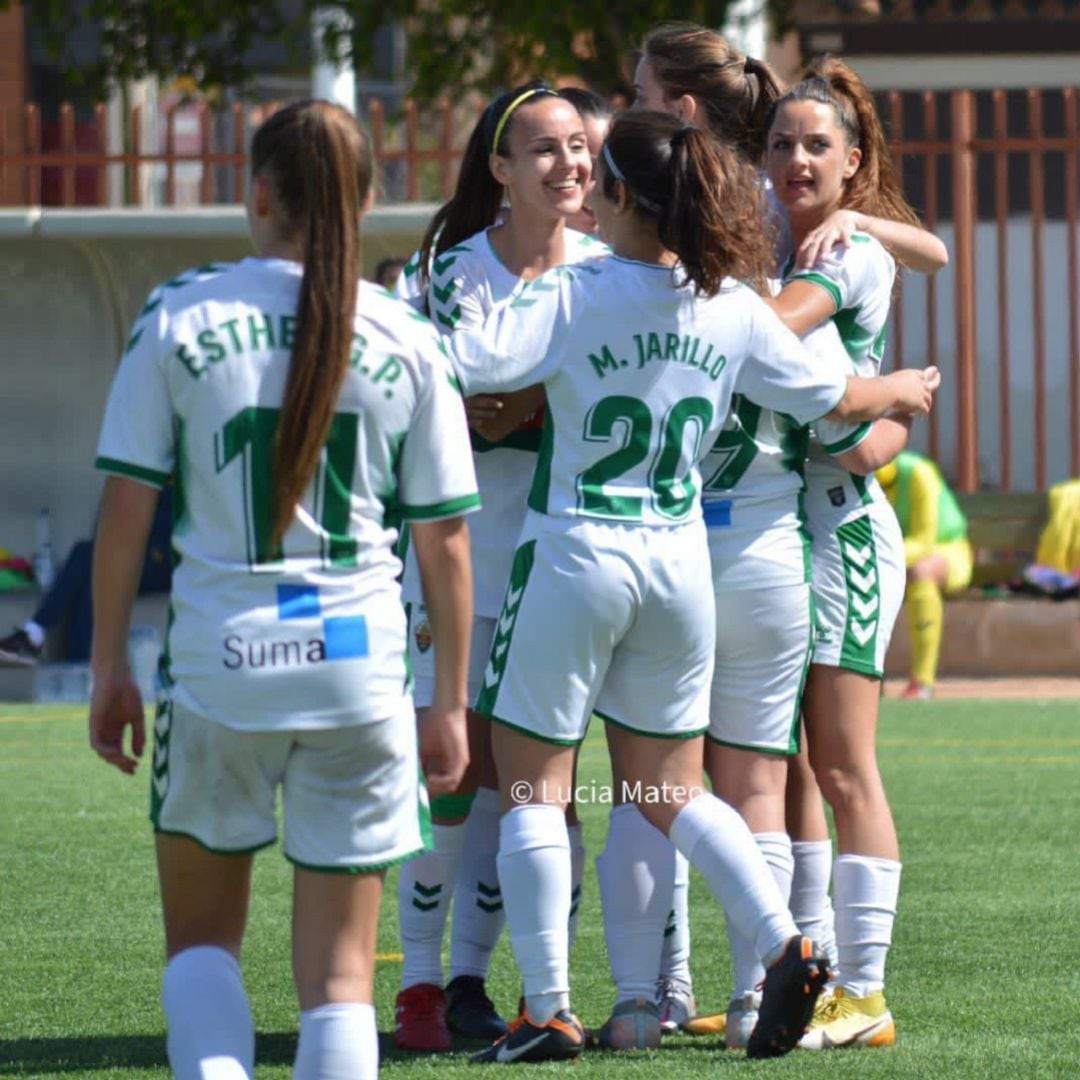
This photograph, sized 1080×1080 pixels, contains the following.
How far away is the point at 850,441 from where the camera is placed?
4.51m

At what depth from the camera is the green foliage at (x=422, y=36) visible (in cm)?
1403

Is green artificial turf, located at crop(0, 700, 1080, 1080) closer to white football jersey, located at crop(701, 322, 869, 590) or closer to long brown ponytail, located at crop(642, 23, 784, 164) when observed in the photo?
white football jersey, located at crop(701, 322, 869, 590)

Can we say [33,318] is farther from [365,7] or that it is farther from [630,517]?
[630,517]

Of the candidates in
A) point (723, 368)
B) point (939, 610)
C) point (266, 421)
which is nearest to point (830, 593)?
point (723, 368)

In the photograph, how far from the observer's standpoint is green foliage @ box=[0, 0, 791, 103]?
14.0 m

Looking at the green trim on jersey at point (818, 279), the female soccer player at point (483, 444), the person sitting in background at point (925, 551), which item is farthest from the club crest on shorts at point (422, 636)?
the person sitting in background at point (925, 551)

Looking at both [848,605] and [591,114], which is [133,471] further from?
[591,114]

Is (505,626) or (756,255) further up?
(756,255)

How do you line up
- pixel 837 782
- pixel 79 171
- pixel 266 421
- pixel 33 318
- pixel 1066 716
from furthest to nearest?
1. pixel 79 171
2. pixel 33 318
3. pixel 1066 716
4. pixel 837 782
5. pixel 266 421

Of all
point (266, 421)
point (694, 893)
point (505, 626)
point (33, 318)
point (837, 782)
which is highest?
point (33, 318)

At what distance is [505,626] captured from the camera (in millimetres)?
4293

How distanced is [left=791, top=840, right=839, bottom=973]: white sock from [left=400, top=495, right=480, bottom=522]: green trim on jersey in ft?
6.08

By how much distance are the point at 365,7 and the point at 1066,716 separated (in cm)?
634

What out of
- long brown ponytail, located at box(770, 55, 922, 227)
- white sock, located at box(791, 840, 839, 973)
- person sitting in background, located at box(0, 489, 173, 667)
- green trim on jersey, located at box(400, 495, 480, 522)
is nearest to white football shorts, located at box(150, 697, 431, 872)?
green trim on jersey, located at box(400, 495, 480, 522)
